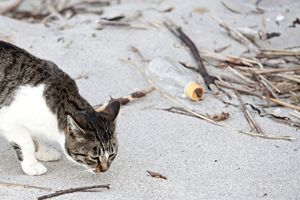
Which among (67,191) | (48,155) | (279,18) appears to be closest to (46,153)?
(48,155)

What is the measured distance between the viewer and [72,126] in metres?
3.64

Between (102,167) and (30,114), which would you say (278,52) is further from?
(30,114)

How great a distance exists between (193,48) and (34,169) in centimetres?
187

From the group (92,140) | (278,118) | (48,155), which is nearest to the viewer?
(92,140)

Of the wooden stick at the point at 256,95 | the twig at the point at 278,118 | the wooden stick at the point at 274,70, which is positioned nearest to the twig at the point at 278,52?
the wooden stick at the point at 274,70

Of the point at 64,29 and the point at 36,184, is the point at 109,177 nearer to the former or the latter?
the point at 36,184

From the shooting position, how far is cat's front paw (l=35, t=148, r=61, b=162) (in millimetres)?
4035

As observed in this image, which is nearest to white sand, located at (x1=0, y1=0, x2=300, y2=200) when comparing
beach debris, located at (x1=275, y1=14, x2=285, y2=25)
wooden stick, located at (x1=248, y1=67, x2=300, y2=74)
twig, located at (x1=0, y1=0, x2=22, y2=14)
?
beach debris, located at (x1=275, y1=14, x2=285, y2=25)

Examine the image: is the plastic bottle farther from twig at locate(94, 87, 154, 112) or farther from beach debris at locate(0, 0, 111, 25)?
beach debris at locate(0, 0, 111, 25)

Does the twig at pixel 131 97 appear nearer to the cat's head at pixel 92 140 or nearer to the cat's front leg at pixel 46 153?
the cat's front leg at pixel 46 153

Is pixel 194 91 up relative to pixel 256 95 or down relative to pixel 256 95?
up

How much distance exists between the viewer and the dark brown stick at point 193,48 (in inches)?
189

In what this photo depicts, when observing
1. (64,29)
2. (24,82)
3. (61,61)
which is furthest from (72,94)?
(64,29)

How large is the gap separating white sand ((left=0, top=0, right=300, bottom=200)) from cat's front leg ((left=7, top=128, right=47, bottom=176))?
58 mm
